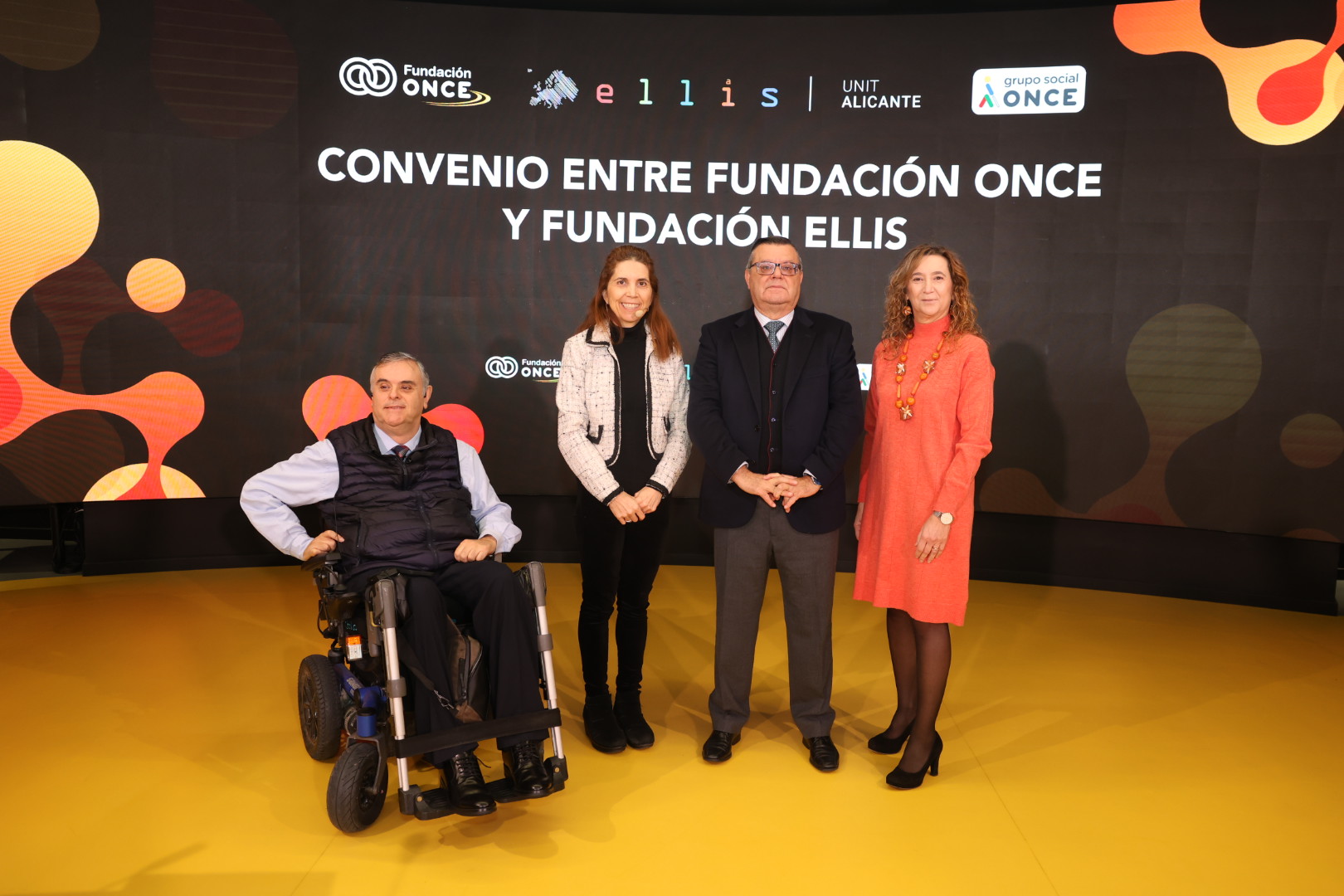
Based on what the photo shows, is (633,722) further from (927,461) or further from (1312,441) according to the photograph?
(1312,441)

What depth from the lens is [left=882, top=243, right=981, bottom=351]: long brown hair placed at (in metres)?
2.56

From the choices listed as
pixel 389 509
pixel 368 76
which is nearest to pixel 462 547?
pixel 389 509

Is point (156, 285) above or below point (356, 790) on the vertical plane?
above

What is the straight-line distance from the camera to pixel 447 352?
4750 mm

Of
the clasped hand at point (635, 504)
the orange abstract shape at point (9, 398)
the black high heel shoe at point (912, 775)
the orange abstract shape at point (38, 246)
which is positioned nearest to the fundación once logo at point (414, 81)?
the orange abstract shape at point (38, 246)

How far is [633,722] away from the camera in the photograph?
9.70ft

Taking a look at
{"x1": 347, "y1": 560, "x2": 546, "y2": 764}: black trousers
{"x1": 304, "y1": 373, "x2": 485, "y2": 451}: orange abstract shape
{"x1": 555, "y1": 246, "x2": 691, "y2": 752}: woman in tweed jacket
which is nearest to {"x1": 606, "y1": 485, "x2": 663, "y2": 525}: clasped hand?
{"x1": 555, "y1": 246, "x2": 691, "y2": 752}: woman in tweed jacket

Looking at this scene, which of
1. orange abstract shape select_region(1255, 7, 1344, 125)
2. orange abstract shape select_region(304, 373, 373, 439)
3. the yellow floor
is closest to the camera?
the yellow floor

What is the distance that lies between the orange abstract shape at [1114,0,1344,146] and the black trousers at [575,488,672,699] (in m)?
3.48

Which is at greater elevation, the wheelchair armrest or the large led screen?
the large led screen

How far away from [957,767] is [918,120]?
3.23m

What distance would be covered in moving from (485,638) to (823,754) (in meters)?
1.08

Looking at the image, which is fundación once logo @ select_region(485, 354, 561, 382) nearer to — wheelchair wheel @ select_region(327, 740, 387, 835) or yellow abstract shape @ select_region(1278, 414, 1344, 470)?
wheelchair wheel @ select_region(327, 740, 387, 835)

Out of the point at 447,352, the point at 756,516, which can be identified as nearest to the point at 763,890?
the point at 756,516
